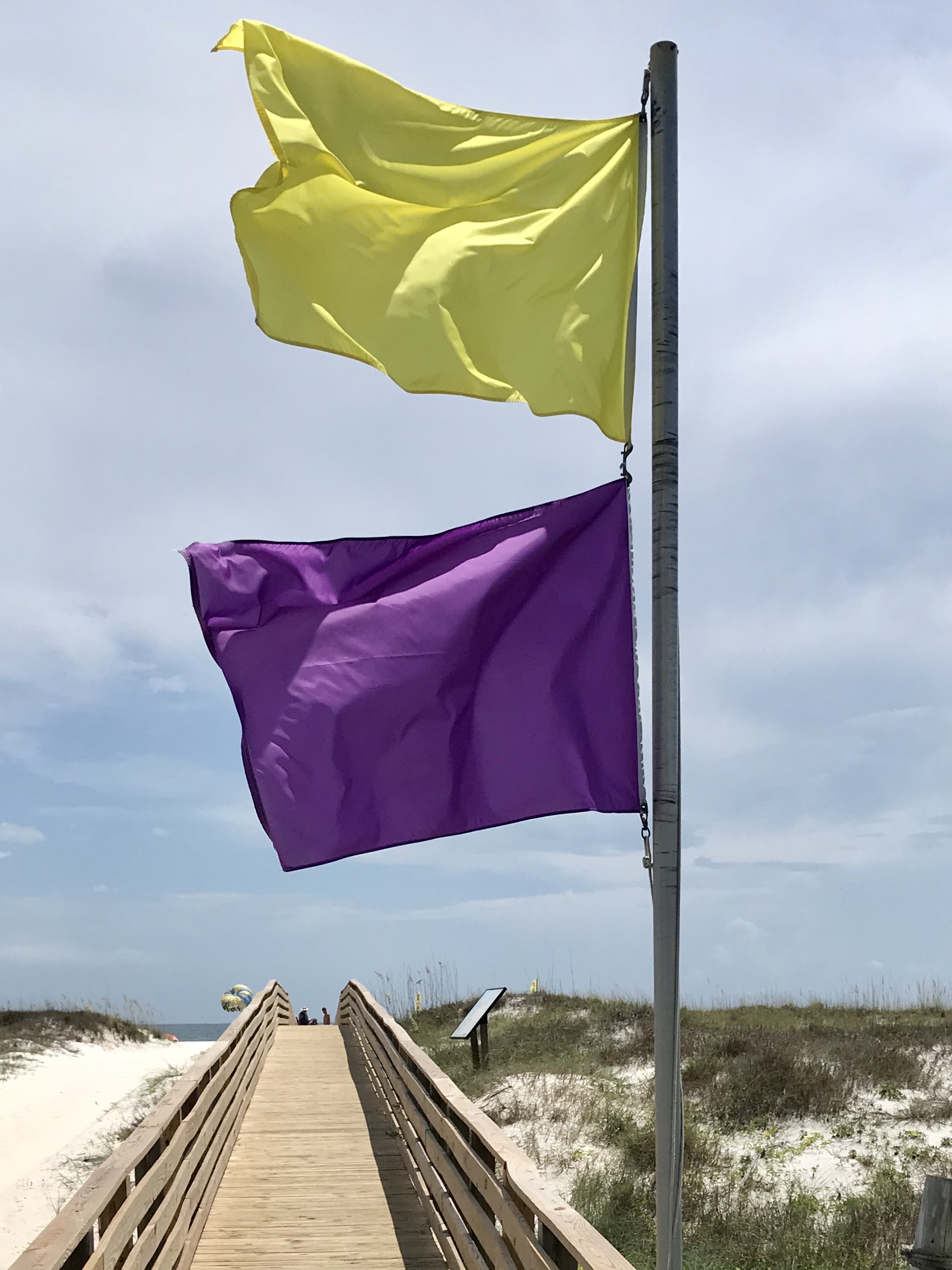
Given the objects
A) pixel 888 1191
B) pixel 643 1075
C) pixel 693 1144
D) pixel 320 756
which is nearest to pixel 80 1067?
pixel 643 1075

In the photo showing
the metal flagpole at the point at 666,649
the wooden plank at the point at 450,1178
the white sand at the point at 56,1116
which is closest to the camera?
the metal flagpole at the point at 666,649

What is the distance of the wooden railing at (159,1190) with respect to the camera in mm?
4410

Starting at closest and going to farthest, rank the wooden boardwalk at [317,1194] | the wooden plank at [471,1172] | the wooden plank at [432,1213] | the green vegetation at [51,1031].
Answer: the wooden plank at [471,1172] → the wooden plank at [432,1213] → the wooden boardwalk at [317,1194] → the green vegetation at [51,1031]

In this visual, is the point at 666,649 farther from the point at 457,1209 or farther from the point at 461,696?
the point at 457,1209

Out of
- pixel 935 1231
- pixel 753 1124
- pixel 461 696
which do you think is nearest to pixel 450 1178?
pixel 461 696

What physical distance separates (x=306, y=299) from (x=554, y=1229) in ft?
13.6

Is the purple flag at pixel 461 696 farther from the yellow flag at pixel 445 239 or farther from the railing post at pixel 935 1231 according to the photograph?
the railing post at pixel 935 1231

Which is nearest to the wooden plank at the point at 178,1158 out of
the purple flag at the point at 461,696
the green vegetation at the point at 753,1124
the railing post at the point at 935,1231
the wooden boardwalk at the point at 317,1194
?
the wooden boardwalk at the point at 317,1194

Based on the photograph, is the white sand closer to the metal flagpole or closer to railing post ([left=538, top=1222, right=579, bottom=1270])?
railing post ([left=538, top=1222, right=579, bottom=1270])

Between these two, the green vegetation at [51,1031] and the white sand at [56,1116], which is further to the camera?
the green vegetation at [51,1031]

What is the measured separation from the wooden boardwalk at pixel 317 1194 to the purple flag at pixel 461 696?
3.27m


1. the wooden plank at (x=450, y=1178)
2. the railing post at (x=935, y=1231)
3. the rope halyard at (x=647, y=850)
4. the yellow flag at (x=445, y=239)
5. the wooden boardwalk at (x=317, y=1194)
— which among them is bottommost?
the wooden boardwalk at (x=317, y=1194)

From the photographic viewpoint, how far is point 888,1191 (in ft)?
32.1

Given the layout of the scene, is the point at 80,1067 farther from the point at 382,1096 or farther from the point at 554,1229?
the point at 554,1229
